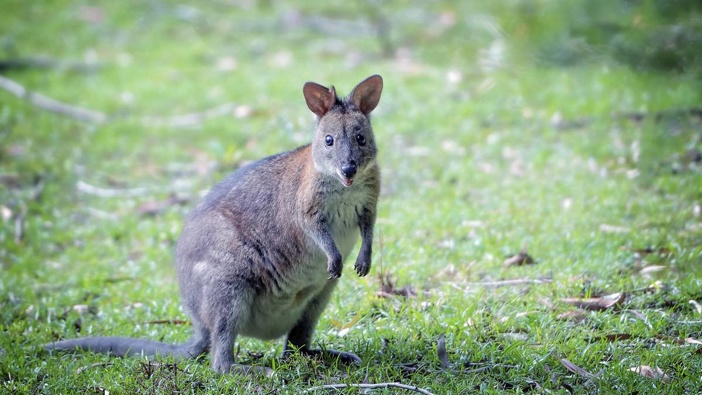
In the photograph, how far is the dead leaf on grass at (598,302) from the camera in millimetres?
4961

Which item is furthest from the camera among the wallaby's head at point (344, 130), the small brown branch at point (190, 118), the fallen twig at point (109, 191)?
the small brown branch at point (190, 118)

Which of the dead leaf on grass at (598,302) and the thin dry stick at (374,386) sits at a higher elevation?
the thin dry stick at (374,386)

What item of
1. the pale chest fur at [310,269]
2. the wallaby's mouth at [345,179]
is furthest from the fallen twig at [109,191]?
the wallaby's mouth at [345,179]

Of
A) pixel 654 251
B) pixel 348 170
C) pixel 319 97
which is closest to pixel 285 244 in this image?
pixel 348 170

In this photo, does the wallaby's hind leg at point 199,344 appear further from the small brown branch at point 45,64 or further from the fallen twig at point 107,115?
the small brown branch at point 45,64

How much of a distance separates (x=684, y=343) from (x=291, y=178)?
2.25 m

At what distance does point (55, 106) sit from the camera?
1030 cm

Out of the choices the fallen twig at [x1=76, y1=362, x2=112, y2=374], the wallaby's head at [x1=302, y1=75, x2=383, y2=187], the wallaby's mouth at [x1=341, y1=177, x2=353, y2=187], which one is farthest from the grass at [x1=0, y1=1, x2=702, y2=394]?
the wallaby's mouth at [x1=341, y1=177, x2=353, y2=187]

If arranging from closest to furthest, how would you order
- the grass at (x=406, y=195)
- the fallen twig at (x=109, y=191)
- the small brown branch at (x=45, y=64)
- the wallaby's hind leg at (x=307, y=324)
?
1. the grass at (x=406, y=195)
2. the wallaby's hind leg at (x=307, y=324)
3. the fallen twig at (x=109, y=191)
4. the small brown branch at (x=45, y=64)

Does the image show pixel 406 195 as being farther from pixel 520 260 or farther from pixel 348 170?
pixel 348 170

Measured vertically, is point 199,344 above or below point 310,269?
below

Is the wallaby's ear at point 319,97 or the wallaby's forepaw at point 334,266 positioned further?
the wallaby's ear at point 319,97

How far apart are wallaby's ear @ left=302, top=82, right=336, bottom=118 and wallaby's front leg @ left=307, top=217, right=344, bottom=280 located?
0.64 meters

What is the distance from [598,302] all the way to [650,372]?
883mm
